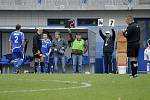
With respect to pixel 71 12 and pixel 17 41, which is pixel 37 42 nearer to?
pixel 17 41

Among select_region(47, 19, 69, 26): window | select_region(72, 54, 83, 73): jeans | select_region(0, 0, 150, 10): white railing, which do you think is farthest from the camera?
select_region(47, 19, 69, 26): window

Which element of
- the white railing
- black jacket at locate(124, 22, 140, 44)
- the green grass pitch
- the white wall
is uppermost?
the white railing

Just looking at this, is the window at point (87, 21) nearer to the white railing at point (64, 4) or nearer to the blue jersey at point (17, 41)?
the white railing at point (64, 4)

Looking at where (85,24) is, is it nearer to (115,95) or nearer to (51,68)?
(51,68)

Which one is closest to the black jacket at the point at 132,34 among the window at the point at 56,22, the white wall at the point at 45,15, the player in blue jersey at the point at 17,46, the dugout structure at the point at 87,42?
the player in blue jersey at the point at 17,46

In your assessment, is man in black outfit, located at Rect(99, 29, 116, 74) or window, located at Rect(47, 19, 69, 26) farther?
window, located at Rect(47, 19, 69, 26)

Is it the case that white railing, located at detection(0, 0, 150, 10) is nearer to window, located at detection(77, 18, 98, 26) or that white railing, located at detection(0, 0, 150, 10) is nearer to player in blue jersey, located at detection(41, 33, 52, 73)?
window, located at detection(77, 18, 98, 26)

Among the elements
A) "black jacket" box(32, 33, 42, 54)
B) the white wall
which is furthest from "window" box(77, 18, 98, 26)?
"black jacket" box(32, 33, 42, 54)

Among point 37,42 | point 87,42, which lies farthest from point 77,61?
point 87,42

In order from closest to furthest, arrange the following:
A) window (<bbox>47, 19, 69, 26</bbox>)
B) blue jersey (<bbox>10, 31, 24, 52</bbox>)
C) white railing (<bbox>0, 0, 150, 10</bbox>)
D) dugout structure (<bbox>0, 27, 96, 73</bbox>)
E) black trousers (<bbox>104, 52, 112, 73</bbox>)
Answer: blue jersey (<bbox>10, 31, 24, 52</bbox>)
black trousers (<bbox>104, 52, 112, 73</bbox>)
dugout structure (<bbox>0, 27, 96, 73</bbox>)
white railing (<bbox>0, 0, 150, 10</bbox>)
window (<bbox>47, 19, 69, 26</bbox>)

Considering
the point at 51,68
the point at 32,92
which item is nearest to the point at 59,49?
the point at 51,68

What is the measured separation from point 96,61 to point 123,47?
219cm

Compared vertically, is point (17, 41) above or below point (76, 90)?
above

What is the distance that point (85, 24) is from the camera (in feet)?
115
